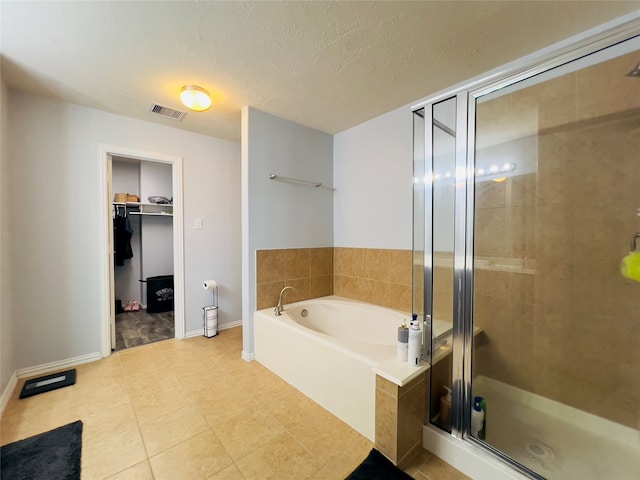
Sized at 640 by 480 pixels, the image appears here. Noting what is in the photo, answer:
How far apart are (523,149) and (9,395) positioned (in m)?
4.14

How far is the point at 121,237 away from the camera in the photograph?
3.93 m

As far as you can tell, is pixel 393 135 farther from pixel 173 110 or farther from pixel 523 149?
pixel 173 110

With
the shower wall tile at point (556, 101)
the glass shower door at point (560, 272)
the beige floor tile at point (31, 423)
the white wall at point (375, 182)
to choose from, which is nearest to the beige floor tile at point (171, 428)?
the beige floor tile at point (31, 423)

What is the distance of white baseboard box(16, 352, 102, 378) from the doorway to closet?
3.85 feet

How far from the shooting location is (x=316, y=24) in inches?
58.2

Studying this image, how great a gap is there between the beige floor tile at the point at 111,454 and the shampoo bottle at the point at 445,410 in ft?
5.45

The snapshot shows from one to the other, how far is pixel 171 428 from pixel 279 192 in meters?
2.05

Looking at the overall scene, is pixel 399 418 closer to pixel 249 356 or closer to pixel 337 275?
pixel 249 356

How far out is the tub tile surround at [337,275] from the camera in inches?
99.7

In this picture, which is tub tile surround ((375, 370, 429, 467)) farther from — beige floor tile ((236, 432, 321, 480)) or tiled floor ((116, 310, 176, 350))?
tiled floor ((116, 310, 176, 350))

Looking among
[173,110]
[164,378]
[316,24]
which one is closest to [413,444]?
[164,378]

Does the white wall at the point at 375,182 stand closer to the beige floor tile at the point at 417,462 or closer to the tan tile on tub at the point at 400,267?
the tan tile on tub at the point at 400,267

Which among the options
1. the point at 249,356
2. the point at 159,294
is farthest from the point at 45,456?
the point at 159,294

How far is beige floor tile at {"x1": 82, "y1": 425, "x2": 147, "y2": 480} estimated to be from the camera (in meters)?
1.30
